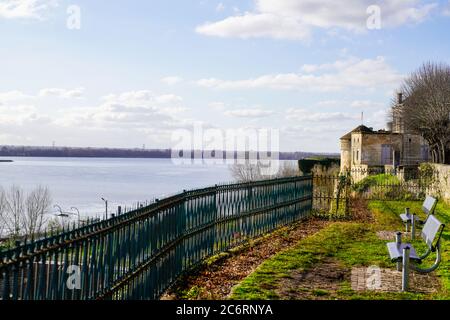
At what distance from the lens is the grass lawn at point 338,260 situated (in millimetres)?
8375

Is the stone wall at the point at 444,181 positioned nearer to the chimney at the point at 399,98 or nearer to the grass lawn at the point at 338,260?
the grass lawn at the point at 338,260

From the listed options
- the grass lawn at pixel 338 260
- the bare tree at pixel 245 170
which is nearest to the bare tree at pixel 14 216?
the bare tree at pixel 245 170

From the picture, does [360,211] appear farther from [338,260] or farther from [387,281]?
[387,281]

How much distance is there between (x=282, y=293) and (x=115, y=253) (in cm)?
310

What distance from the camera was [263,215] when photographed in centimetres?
1442

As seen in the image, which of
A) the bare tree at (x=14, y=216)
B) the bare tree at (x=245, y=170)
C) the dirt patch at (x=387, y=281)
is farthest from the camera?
the bare tree at (x=245, y=170)

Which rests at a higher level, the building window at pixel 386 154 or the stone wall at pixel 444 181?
the building window at pixel 386 154

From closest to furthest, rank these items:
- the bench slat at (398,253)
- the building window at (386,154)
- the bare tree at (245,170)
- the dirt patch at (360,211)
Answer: the bench slat at (398,253) < the dirt patch at (360,211) < the building window at (386,154) < the bare tree at (245,170)

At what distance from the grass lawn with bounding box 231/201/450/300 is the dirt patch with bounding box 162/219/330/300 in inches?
10.6

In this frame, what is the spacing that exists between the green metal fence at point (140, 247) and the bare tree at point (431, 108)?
106 feet

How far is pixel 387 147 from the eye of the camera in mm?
58188
